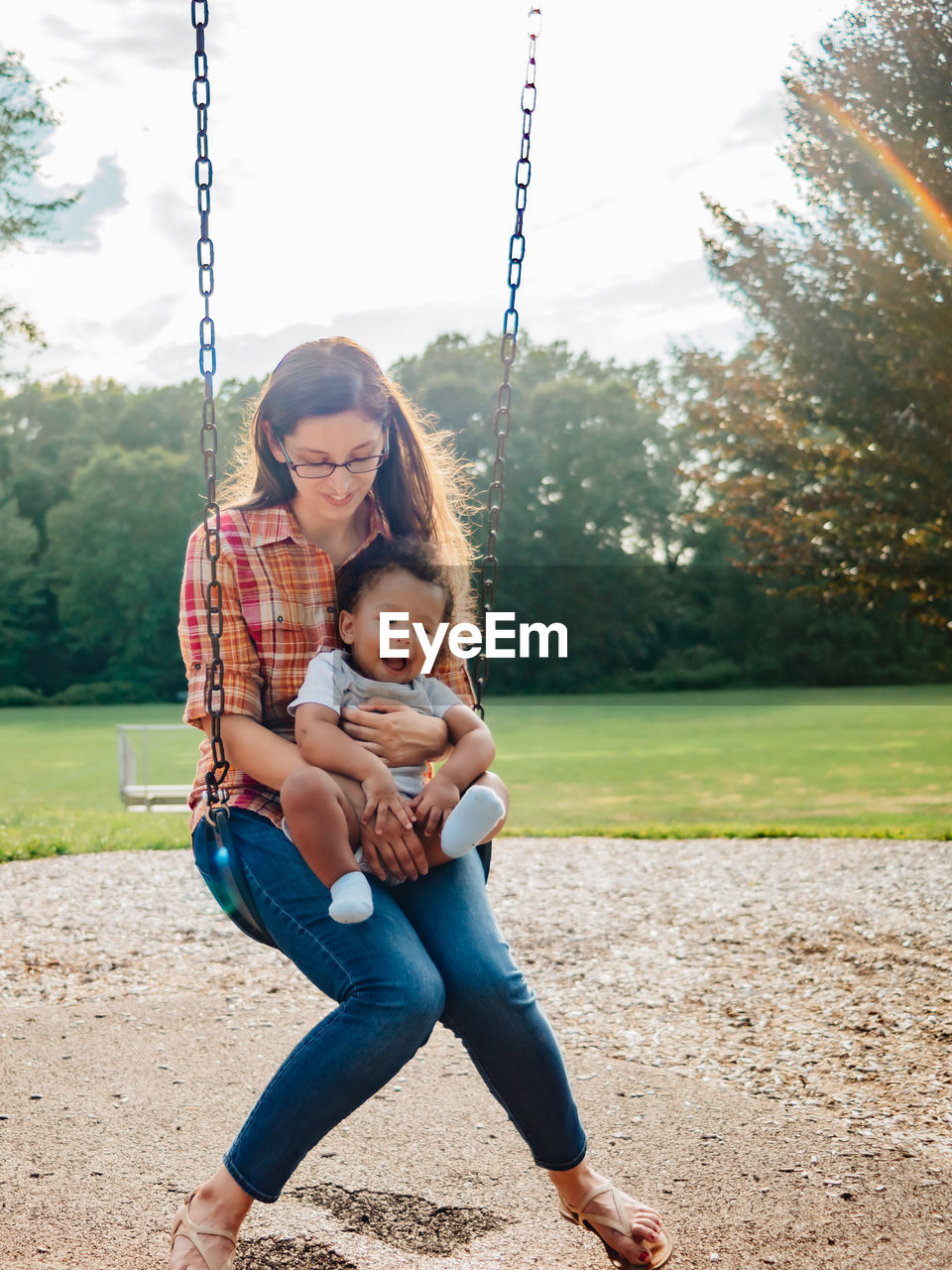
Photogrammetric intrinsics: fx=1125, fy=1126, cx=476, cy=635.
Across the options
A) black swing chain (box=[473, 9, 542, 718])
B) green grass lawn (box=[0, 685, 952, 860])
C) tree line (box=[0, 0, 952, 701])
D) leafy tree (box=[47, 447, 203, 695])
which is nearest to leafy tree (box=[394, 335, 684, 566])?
tree line (box=[0, 0, 952, 701])

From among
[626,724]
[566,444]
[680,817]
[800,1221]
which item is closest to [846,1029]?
[800,1221]

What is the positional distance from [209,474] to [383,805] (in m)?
0.75

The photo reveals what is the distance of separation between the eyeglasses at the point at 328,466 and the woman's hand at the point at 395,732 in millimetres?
480

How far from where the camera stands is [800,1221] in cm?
253

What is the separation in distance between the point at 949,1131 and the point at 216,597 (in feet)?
8.13

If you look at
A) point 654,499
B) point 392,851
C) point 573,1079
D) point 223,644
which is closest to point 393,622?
point 223,644

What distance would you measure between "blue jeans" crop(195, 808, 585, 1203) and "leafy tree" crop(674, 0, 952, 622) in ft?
36.9

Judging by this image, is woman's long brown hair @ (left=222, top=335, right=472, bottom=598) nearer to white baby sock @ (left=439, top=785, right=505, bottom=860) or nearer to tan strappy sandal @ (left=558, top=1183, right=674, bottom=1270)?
white baby sock @ (left=439, top=785, right=505, bottom=860)

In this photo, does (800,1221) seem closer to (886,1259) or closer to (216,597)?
(886,1259)

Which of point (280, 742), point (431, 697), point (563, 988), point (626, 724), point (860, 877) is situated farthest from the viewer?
point (626, 724)

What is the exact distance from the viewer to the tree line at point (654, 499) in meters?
14.1

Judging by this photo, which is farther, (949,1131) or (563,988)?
(563,988)

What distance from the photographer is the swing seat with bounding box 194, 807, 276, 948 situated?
2.09 metres

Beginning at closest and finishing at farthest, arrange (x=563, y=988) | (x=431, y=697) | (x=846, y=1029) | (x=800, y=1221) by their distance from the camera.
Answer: (x=431, y=697) < (x=800, y=1221) < (x=846, y=1029) < (x=563, y=988)
